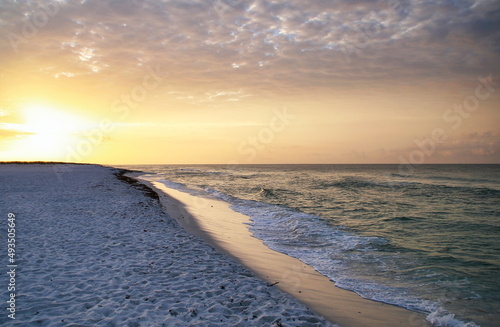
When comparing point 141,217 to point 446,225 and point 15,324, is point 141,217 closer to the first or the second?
point 15,324

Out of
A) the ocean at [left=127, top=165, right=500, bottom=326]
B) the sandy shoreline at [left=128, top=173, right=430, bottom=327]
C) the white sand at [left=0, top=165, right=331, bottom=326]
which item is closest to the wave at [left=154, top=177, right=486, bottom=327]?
the ocean at [left=127, top=165, right=500, bottom=326]

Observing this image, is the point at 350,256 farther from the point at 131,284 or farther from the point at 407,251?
the point at 131,284

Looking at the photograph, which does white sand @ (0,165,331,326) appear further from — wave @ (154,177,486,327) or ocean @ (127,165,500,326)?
ocean @ (127,165,500,326)

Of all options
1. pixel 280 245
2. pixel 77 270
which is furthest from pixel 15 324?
pixel 280 245

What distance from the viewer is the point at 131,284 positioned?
7.31m

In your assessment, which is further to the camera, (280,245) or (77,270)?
(280,245)

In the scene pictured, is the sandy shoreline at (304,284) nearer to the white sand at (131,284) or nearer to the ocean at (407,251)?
the ocean at (407,251)

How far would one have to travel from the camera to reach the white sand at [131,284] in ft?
19.3

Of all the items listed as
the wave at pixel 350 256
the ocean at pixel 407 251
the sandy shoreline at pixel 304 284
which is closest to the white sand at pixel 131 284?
the sandy shoreline at pixel 304 284

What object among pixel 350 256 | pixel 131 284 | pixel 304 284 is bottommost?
pixel 350 256

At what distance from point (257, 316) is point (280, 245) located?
23.9 ft

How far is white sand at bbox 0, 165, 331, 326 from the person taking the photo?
5.88 m

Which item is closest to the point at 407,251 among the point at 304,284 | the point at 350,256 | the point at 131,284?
the point at 350,256

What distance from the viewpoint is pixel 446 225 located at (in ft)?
58.6
